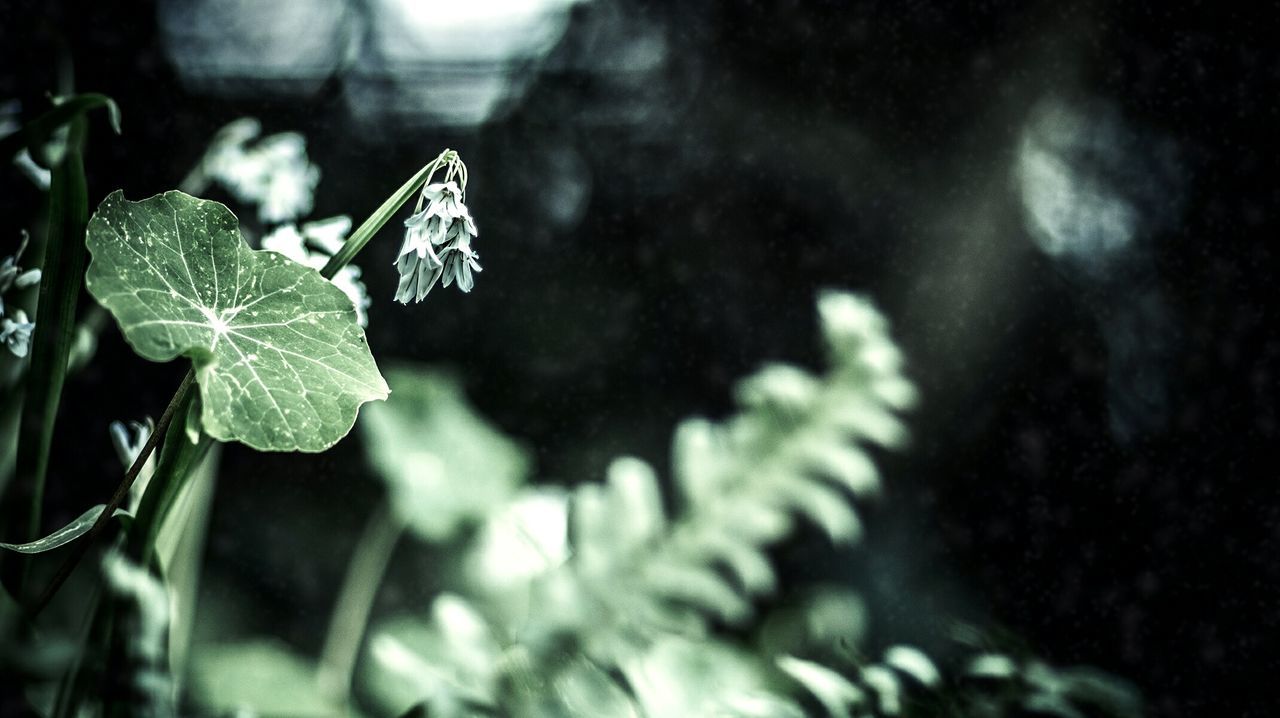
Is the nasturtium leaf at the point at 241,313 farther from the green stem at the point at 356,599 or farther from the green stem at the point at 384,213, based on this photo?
the green stem at the point at 356,599

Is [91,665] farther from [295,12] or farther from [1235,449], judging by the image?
[1235,449]

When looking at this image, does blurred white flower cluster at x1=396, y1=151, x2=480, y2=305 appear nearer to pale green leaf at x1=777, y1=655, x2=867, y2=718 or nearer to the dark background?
→ pale green leaf at x1=777, y1=655, x2=867, y2=718

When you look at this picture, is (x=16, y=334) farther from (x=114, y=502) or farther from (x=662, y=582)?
(x=662, y=582)

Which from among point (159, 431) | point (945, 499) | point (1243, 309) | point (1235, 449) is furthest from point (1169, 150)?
point (159, 431)

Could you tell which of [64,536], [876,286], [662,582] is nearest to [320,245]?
[64,536]

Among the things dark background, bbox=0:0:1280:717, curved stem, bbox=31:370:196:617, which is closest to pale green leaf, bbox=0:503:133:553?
curved stem, bbox=31:370:196:617

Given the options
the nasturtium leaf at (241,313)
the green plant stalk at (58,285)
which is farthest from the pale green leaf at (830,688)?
the green plant stalk at (58,285)
